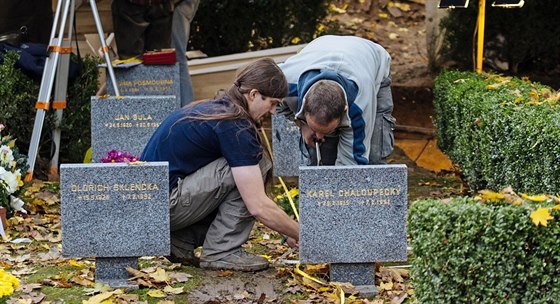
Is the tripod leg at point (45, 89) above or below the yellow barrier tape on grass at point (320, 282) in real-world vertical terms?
above

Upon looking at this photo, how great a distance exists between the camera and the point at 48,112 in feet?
31.6

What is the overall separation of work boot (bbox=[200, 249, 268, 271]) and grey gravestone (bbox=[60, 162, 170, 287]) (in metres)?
0.47

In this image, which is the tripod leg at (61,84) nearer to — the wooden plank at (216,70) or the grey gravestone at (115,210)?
the wooden plank at (216,70)

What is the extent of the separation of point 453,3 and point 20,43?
13.8 ft

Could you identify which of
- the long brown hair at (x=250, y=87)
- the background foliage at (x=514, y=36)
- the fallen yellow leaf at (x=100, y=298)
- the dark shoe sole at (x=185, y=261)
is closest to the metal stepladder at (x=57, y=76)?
the dark shoe sole at (x=185, y=261)

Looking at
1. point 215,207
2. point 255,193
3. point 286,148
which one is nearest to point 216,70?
point 286,148

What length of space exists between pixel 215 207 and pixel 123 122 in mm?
2892

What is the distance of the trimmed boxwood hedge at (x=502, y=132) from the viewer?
6.51 metres

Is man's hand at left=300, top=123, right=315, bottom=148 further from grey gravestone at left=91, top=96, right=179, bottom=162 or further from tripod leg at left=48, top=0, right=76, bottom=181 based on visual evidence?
tripod leg at left=48, top=0, right=76, bottom=181

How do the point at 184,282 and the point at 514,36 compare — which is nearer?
the point at 184,282

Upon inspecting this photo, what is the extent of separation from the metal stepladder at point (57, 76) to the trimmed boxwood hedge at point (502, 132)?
9.96ft

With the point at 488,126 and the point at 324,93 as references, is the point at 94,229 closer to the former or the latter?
the point at 324,93

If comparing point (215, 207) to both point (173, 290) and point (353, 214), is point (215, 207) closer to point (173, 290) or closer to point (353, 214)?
point (173, 290)

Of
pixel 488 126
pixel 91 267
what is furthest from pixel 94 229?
pixel 488 126
